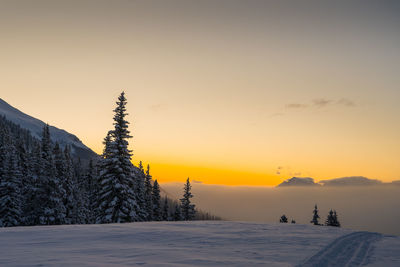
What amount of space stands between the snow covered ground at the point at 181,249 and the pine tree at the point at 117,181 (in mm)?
14643

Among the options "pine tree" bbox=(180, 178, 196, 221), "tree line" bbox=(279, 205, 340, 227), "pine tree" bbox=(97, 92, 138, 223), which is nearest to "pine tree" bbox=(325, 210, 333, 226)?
"tree line" bbox=(279, 205, 340, 227)

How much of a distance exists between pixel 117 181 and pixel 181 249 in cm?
1951

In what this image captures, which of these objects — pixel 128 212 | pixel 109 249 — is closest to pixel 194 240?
pixel 109 249

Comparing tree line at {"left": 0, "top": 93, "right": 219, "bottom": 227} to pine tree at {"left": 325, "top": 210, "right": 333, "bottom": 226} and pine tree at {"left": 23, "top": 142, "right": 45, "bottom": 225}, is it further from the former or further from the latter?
pine tree at {"left": 325, "top": 210, "right": 333, "bottom": 226}

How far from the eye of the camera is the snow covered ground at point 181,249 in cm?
794

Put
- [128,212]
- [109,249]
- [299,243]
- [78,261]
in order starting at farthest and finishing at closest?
1. [128,212]
2. [299,243]
3. [109,249]
4. [78,261]

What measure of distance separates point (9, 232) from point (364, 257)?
1365cm

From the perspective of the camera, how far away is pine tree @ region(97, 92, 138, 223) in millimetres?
27500

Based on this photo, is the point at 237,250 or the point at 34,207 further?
the point at 34,207

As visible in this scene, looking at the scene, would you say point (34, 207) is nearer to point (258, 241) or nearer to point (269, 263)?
point (258, 241)

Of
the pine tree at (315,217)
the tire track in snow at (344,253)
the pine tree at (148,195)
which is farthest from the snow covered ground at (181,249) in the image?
the pine tree at (315,217)

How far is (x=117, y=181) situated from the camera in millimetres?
27766

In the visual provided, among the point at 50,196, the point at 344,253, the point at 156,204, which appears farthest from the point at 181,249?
the point at 156,204

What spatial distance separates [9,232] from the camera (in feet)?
40.4
